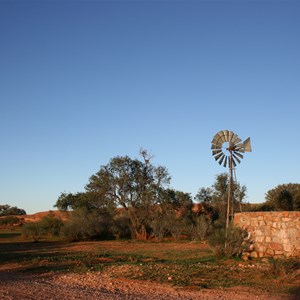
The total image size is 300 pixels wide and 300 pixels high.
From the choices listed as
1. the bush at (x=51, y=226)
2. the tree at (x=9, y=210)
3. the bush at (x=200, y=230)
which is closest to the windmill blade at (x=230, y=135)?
the bush at (x=200, y=230)

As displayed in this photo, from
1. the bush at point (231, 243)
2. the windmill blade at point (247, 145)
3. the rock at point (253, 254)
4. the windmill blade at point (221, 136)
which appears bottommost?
the rock at point (253, 254)

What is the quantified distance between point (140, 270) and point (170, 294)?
125 inches

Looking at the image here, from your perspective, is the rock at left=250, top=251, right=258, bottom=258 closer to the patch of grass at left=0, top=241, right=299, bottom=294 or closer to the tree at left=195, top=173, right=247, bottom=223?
the patch of grass at left=0, top=241, right=299, bottom=294

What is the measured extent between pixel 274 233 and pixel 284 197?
22575 mm

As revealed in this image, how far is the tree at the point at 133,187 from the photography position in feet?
106

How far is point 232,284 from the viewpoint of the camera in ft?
34.8

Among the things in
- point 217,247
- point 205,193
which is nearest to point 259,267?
point 217,247

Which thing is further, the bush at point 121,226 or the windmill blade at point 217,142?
the bush at point 121,226

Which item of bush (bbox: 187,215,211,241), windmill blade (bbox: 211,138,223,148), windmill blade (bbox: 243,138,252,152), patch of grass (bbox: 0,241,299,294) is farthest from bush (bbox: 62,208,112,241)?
windmill blade (bbox: 243,138,252,152)

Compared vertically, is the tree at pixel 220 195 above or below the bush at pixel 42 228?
above

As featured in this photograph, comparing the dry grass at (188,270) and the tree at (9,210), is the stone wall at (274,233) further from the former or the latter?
the tree at (9,210)

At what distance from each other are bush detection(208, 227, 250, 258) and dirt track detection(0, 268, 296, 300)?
6.09m

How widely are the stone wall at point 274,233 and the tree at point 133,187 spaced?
16.4 m

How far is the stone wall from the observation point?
590 inches
